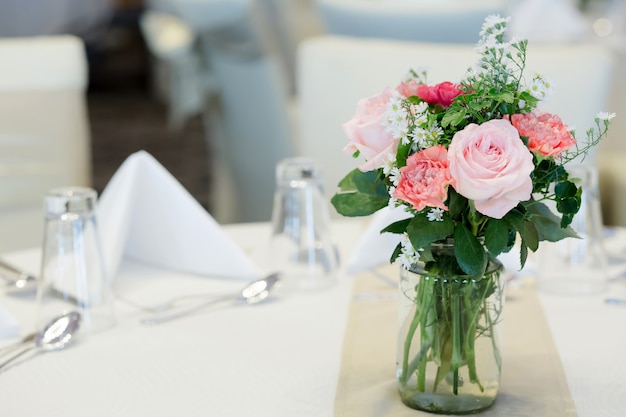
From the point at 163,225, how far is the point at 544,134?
2.41ft

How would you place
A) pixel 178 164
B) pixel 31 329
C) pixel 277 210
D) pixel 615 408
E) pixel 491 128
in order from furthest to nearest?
pixel 178 164 < pixel 277 210 < pixel 31 329 < pixel 615 408 < pixel 491 128

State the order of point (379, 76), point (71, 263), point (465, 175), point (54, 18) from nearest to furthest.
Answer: point (465, 175) < point (71, 263) < point (379, 76) < point (54, 18)

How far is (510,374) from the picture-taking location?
40.1 inches

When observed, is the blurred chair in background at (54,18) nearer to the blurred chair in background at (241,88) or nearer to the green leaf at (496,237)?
→ the blurred chair in background at (241,88)

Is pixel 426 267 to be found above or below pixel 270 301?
above

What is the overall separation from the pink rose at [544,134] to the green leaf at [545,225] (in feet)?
0.26

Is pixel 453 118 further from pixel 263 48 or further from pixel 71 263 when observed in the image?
pixel 263 48

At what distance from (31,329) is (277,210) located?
38cm

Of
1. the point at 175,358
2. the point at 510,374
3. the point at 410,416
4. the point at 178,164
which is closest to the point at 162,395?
the point at 175,358

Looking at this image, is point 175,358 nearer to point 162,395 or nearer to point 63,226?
point 162,395

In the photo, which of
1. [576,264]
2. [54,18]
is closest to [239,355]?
[576,264]

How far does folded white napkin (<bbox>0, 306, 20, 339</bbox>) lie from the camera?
1.14 m

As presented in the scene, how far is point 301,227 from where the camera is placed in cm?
136

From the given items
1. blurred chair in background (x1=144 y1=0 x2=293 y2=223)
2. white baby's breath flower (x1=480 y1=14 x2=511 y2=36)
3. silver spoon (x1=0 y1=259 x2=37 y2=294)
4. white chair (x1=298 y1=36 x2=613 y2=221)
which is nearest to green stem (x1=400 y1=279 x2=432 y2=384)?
white baby's breath flower (x1=480 y1=14 x2=511 y2=36)
